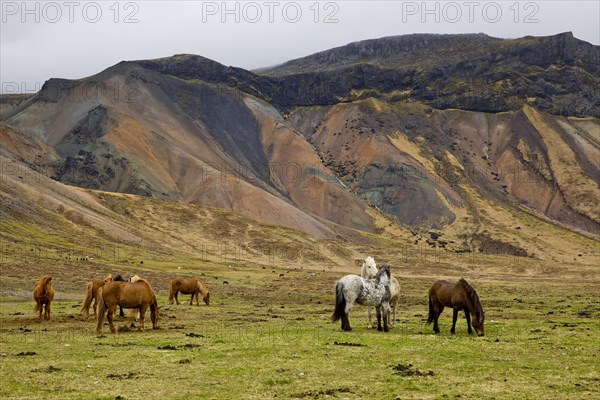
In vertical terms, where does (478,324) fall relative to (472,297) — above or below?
below

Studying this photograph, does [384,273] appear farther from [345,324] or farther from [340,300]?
[345,324]

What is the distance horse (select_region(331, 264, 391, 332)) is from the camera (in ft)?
90.8

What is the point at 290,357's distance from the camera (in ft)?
68.6

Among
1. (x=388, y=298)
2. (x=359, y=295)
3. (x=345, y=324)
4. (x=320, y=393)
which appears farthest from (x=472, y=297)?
(x=320, y=393)

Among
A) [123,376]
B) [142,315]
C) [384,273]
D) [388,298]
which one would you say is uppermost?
[384,273]

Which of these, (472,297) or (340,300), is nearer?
(472,297)

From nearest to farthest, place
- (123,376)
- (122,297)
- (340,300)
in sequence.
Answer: (123,376) < (122,297) < (340,300)

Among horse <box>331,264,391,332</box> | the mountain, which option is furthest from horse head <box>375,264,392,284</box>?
the mountain

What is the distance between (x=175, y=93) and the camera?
7618 inches

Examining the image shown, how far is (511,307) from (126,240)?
65889 mm

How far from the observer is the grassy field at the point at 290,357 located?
16.4 m

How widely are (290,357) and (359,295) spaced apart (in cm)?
757

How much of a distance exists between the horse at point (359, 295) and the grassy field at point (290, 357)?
0.96 metres

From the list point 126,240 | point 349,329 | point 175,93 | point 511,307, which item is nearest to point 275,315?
point 349,329
